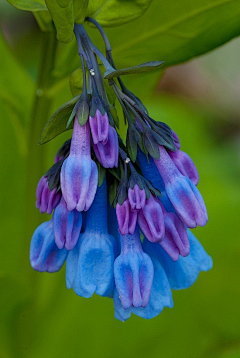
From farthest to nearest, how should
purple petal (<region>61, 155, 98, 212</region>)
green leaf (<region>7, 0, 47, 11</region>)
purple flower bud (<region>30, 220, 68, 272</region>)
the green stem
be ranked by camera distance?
1. the green stem
2. green leaf (<region>7, 0, 47, 11</region>)
3. purple flower bud (<region>30, 220, 68, 272</region>)
4. purple petal (<region>61, 155, 98, 212</region>)

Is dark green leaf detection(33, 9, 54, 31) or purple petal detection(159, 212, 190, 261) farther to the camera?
dark green leaf detection(33, 9, 54, 31)

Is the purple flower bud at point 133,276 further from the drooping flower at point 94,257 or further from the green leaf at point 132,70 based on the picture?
the green leaf at point 132,70


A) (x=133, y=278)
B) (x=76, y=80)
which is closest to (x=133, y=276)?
(x=133, y=278)

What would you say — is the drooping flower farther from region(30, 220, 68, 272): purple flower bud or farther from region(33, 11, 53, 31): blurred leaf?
region(33, 11, 53, 31): blurred leaf

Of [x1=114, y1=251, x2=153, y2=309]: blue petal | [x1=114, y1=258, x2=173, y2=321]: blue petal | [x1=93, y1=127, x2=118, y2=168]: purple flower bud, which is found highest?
[x1=93, y1=127, x2=118, y2=168]: purple flower bud

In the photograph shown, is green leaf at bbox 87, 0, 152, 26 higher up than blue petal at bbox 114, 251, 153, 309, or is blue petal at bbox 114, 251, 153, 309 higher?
green leaf at bbox 87, 0, 152, 26

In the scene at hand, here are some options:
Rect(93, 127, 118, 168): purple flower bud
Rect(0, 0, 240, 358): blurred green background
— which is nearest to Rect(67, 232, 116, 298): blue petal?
Rect(93, 127, 118, 168): purple flower bud

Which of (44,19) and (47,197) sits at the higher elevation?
(44,19)

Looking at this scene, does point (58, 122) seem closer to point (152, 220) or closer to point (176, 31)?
point (152, 220)
